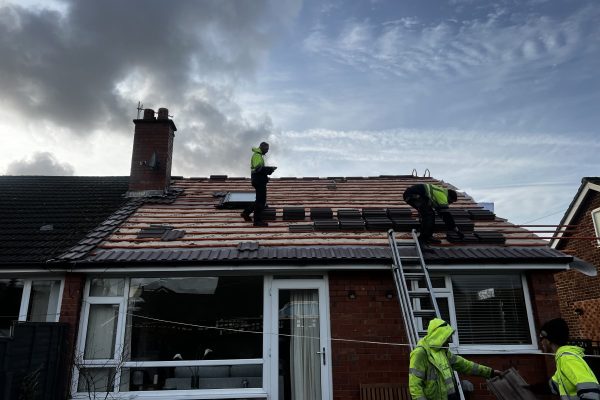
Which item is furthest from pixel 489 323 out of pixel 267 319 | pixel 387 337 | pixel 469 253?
pixel 267 319

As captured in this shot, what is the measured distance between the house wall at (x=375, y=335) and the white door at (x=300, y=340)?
0.56ft

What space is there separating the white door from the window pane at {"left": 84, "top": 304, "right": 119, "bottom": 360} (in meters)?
2.50

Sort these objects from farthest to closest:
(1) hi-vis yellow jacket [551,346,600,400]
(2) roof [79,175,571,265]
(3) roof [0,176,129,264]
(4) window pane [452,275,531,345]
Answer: (3) roof [0,176,129,264] < (4) window pane [452,275,531,345] < (2) roof [79,175,571,265] < (1) hi-vis yellow jacket [551,346,600,400]

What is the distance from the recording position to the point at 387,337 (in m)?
7.12

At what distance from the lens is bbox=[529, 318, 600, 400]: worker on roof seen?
3.85 metres

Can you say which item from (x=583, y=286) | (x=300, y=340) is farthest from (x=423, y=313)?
(x=583, y=286)

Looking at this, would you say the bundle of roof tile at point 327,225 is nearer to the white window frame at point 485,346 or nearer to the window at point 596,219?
the white window frame at point 485,346

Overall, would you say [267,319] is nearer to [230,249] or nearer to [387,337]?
[230,249]

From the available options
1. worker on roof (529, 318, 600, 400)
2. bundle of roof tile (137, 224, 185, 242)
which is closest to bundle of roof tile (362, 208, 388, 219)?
bundle of roof tile (137, 224, 185, 242)

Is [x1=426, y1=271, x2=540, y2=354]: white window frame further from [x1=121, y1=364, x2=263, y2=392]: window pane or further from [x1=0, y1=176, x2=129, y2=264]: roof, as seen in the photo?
[x1=0, y1=176, x2=129, y2=264]: roof

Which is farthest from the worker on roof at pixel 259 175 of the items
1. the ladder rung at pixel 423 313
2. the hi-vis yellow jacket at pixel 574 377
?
the hi-vis yellow jacket at pixel 574 377

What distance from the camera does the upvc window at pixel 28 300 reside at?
7.33 metres

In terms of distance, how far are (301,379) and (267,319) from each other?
41.2 inches

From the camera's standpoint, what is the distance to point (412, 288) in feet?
24.3
